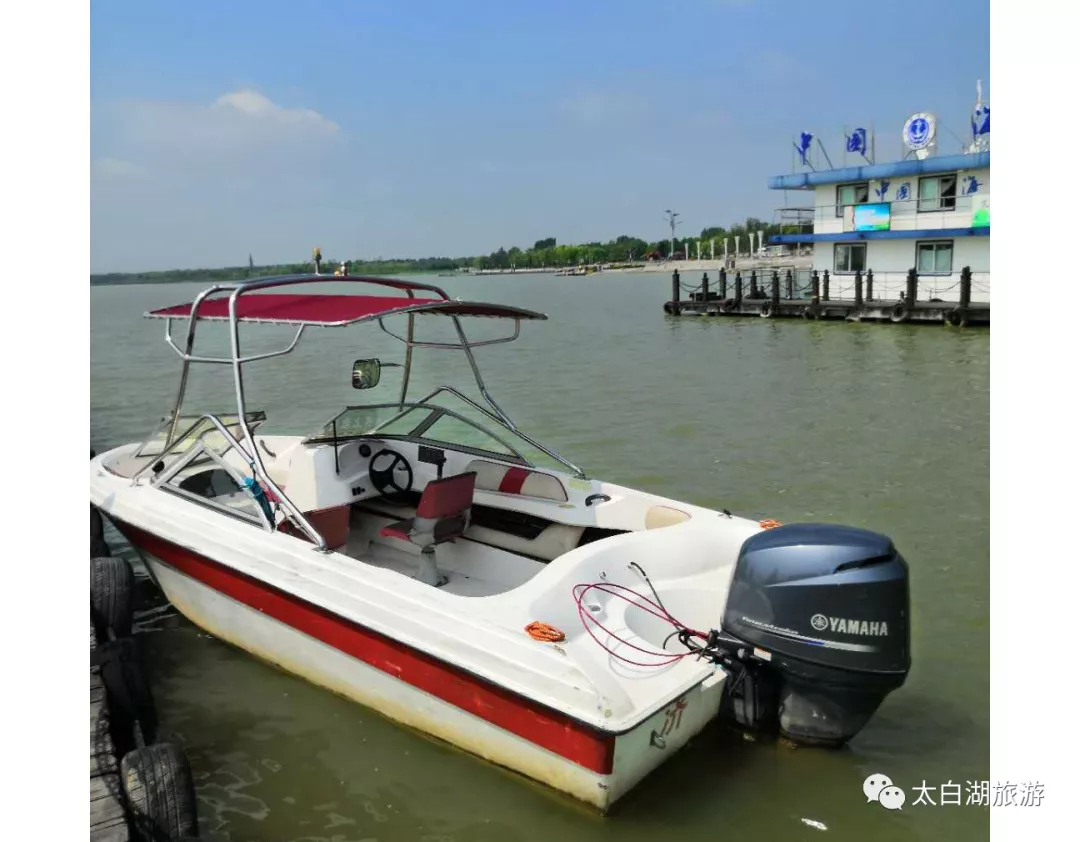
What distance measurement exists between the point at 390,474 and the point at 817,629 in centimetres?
304

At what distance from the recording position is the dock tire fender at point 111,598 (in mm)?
4461

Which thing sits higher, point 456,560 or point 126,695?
point 456,560

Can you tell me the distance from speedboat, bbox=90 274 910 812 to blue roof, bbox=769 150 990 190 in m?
20.2

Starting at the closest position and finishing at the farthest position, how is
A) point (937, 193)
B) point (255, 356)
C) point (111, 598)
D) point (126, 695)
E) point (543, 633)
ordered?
point (543, 633) < point (126, 695) < point (255, 356) < point (111, 598) < point (937, 193)

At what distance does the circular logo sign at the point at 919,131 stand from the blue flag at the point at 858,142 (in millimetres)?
1631

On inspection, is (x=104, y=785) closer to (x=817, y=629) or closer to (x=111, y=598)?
(x=111, y=598)

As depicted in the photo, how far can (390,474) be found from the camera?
548 centimetres

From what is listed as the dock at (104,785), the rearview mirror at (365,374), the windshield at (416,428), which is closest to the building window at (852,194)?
the windshield at (416,428)

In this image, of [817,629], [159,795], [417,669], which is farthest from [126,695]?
[817,629]

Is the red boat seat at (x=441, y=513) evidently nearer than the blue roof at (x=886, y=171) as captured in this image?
Yes

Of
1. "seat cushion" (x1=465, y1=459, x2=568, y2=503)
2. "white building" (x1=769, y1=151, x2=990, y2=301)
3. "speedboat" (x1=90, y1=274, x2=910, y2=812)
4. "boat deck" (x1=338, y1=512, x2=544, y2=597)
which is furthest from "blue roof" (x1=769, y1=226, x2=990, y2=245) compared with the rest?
"boat deck" (x1=338, y1=512, x2=544, y2=597)

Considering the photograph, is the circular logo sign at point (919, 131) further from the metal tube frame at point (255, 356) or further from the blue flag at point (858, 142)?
the metal tube frame at point (255, 356)

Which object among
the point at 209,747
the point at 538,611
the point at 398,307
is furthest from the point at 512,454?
the point at 209,747
